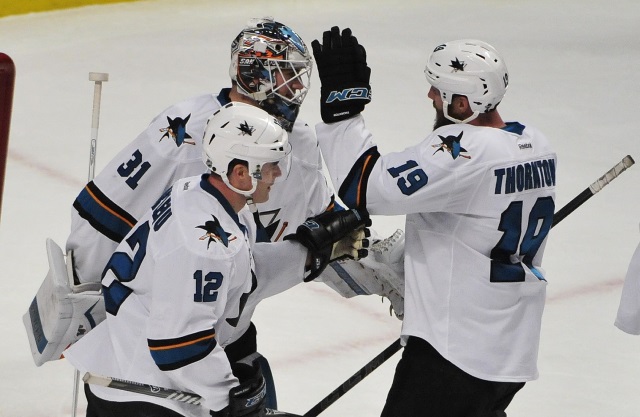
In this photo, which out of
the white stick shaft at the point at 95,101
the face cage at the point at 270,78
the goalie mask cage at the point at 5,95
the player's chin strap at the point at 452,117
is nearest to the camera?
the goalie mask cage at the point at 5,95

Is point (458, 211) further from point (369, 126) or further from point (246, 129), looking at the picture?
point (369, 126)

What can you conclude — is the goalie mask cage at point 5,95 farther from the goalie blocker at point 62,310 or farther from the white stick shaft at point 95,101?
the white stick shaft at point 95,101

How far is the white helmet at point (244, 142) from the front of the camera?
8.45 feet

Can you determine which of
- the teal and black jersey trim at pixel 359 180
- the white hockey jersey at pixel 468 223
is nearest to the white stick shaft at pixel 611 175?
the white hockey jersey at pixel 468 223

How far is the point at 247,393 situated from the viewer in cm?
260

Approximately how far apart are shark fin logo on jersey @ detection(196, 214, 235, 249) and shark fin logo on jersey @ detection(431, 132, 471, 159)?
58 cm

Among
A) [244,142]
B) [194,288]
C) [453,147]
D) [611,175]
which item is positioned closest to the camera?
[194,288]

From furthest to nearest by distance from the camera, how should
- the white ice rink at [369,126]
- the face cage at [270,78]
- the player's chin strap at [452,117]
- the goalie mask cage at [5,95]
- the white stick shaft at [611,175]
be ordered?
the white ice rink at [369,126], the white stick shaft at [611,175], the face cage at [270,78], the player's chin strap at [452,117], the goalie mask cage at [5,95]

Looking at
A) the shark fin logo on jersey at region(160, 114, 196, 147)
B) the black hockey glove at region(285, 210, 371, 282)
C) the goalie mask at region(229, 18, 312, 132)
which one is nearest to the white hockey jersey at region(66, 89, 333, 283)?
the shark fin logo on jersey at region(160, 114, 196, 147)

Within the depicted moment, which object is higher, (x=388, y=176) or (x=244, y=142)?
(x=244, y=142)

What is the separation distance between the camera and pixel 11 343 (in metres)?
4.26

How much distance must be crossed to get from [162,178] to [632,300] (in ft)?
4.36

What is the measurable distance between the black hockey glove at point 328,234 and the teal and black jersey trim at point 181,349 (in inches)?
21.2

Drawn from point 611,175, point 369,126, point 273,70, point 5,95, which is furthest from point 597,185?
point 369,126
